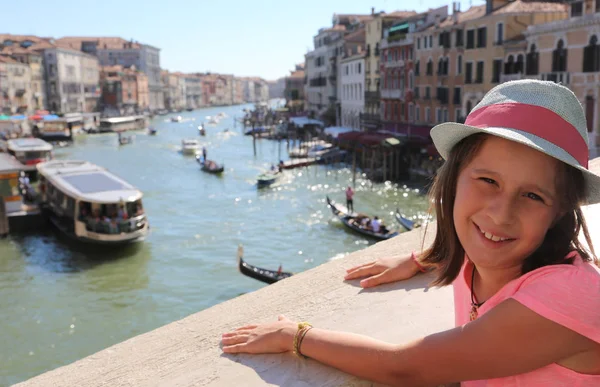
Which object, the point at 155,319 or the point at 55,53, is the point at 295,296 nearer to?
the point at 155,319

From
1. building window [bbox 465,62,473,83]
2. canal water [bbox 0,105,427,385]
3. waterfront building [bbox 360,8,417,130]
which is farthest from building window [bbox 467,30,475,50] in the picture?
waterfront building [bbox 360,8,417,130]

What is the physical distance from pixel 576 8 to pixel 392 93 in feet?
42.6

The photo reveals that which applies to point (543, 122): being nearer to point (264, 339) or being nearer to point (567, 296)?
point (567, 296)

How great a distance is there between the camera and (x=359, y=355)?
1180 mm

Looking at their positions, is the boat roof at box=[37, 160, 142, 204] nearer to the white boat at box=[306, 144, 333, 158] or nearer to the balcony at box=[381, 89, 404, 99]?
the white boat at box=[306, 144, 333, 158]

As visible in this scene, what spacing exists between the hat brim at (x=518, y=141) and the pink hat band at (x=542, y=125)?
0.04ft

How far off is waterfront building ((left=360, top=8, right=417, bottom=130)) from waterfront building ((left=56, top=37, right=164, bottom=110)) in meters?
57.7

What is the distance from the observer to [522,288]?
950mm

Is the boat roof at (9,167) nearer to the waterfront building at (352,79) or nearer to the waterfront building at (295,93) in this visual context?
the waterfront building at (352,79)

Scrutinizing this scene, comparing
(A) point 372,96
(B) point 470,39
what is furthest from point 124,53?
(B) point 470,39

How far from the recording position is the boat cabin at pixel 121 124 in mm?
53812

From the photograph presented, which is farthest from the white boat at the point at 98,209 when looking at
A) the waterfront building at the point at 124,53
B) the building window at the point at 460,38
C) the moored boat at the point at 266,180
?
the waterfront building at the point at 124,53

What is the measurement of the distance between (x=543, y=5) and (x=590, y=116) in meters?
6.12

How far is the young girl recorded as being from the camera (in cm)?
92
